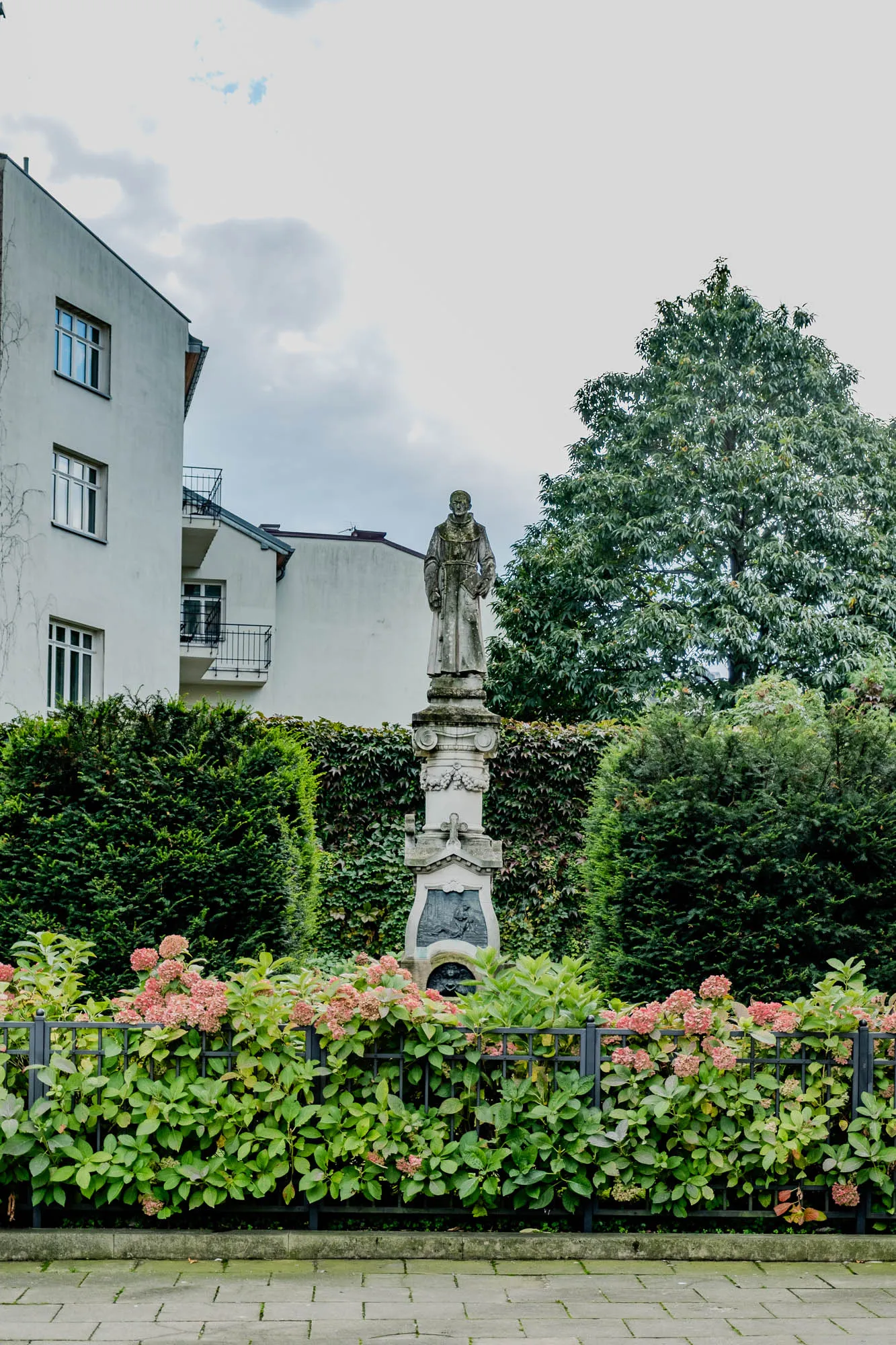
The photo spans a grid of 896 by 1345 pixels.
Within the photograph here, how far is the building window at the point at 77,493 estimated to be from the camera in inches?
769

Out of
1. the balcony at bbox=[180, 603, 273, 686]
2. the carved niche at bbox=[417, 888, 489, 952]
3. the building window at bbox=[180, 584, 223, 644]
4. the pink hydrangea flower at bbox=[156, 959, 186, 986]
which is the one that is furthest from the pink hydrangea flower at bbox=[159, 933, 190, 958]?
the building window at bbox=[180, 584, 223, 644]

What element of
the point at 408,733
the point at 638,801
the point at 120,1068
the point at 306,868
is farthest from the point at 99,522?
the point at 120,1068

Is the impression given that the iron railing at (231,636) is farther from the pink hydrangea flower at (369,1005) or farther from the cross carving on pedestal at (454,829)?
the pink hydrangea flower at (369,1005)

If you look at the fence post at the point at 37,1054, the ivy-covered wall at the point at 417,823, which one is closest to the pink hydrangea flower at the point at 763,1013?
the fence post at the point at 37,1054

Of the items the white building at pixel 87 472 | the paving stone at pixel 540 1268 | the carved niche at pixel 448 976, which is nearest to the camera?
the paving stone at pixel 540 1268

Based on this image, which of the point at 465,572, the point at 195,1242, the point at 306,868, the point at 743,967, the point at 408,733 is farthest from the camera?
the point at 408,733

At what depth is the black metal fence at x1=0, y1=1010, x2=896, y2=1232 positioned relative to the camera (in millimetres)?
5562

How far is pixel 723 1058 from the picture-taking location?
18.3 ft

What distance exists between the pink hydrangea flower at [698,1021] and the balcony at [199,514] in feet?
61.7

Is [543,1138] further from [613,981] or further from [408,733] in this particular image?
[408,733]

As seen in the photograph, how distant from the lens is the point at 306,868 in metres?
10.4

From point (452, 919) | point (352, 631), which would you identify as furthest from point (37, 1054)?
point (352, 631)

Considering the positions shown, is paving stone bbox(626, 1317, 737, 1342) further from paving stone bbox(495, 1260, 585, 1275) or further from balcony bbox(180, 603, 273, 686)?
balcony bbox(180, 603, 273, 686)

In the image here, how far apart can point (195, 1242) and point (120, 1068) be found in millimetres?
809
